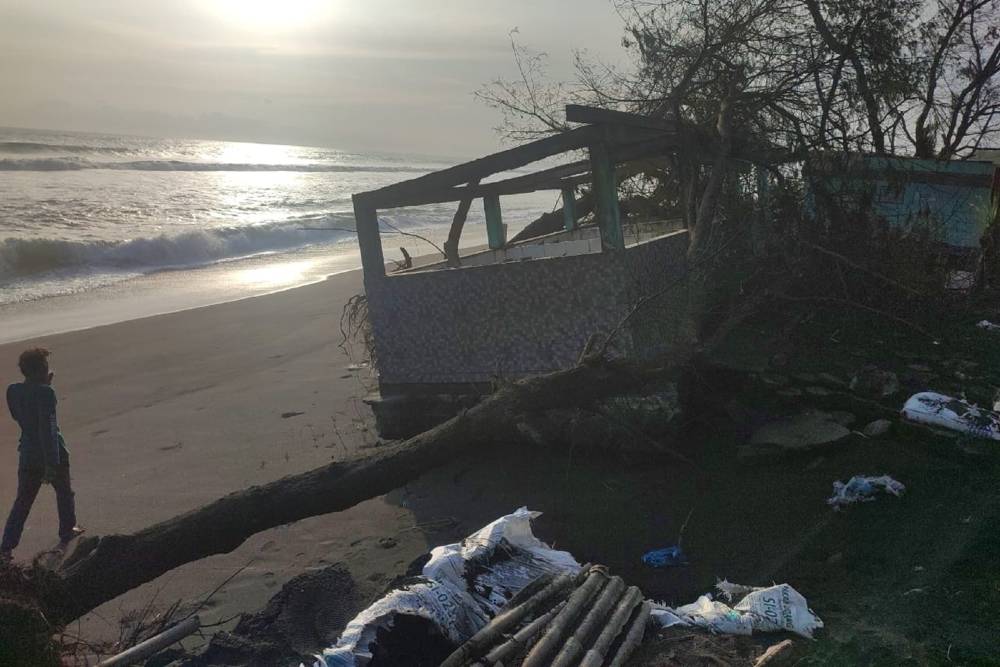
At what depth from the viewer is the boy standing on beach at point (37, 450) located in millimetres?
5680

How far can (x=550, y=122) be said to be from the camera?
11.1m

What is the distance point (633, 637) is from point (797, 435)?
8.12 feet

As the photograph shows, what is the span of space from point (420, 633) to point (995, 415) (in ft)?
13.0

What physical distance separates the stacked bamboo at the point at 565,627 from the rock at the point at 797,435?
78.4 inches

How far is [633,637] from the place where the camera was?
→ 3.30 meters

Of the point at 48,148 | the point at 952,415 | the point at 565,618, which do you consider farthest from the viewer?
the point at 48,148

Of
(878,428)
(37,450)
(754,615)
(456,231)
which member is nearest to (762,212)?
(456,231)

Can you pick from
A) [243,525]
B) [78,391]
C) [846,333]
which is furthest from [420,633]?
[78,391]

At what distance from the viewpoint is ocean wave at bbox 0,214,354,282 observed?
830 inches

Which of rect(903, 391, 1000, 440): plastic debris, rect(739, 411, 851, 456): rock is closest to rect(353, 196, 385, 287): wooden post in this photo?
rect(739, 411, 851, 456): rock

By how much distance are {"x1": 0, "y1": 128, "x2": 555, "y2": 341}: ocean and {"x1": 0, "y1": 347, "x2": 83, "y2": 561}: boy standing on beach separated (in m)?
8.38

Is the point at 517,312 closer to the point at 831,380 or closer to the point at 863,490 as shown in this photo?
the point at 831,380

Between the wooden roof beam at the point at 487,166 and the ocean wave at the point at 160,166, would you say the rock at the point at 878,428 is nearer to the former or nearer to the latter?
the wooden roof beam at the point at 487,166

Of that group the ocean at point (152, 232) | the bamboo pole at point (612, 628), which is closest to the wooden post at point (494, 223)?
the bamboo pole at point (612, 628)
